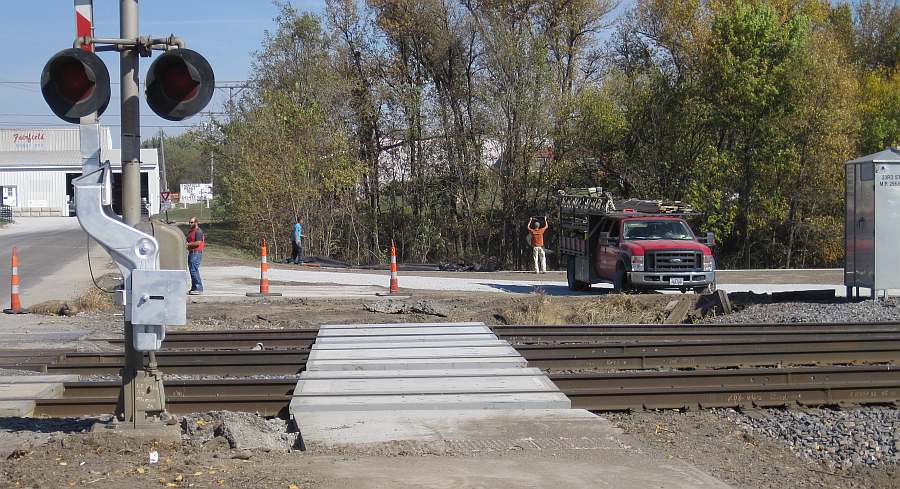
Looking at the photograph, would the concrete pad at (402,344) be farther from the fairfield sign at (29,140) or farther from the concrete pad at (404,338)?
the fairfield sign at (29,140)

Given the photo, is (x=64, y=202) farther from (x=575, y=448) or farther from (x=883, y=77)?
(x=575, y=448)

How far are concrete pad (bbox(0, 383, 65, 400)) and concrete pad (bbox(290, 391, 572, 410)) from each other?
108 inches

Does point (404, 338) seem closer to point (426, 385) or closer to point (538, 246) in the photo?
point (426, 385)

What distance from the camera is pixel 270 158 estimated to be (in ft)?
145

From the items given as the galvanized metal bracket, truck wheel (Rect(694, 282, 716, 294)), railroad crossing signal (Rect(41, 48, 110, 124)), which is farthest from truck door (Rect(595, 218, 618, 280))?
railroad crossing signal (Rect(41, 48, 110, 124))

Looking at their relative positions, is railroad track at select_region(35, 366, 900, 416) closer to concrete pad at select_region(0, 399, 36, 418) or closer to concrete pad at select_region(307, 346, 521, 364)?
concrete pad at select_region(0, 399, 36, 418)

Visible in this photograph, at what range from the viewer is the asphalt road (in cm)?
2427

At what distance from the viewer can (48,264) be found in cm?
3362

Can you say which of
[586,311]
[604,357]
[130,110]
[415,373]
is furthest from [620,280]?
[130,110]

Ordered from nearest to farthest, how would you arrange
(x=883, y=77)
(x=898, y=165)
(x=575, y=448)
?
(x=575, y=448) < (x=898, y=165) < (x=883, y=77)

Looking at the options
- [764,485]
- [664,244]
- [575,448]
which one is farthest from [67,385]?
[664,244]

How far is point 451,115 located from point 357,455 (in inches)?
1626

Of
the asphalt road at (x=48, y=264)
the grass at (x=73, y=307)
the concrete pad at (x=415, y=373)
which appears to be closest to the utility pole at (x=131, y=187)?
the concrete pad at (x=415, y=373)

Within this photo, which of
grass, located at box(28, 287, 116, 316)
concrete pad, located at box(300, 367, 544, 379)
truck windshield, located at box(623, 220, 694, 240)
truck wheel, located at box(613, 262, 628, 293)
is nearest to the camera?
concrete pad, located at box(300, 367, 544, 379)
